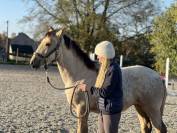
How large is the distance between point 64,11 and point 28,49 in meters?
41.7

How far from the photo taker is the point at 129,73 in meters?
6.98

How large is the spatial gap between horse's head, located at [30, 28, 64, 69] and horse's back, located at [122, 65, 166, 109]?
118 cm

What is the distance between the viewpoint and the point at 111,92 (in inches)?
199

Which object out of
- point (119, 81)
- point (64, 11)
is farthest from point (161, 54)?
point (64, 11)

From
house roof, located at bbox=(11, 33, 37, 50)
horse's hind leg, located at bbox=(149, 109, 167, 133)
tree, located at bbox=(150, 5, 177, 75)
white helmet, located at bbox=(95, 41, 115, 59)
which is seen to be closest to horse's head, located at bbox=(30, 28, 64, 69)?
white helmet, located at bbox=(95, 41, 115, 59)

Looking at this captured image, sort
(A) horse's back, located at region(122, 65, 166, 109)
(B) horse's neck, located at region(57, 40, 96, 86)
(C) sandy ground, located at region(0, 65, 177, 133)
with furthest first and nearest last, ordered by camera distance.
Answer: (C) sandy ground, located at region(0, 65, 177, 133), (A) horse's back, located at region(122, 65, 166, 109), (B) horse's neck, located at region(57, 40, 96, 86)

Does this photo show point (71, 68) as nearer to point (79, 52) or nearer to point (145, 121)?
point (79, 52)

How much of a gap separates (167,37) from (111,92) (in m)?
18.8

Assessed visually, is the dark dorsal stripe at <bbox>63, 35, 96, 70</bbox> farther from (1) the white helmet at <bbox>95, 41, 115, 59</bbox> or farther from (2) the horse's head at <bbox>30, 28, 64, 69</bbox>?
(1) the white helmet at <bbox>95, 41, 115, 59</bbox>

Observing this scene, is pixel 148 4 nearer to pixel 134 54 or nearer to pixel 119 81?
pixel 134 54

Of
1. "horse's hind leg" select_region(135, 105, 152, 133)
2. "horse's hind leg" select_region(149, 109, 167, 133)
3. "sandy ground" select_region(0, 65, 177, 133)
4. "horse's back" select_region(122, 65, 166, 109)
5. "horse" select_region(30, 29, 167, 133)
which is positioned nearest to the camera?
"horse" select_region(30, 29, 167, 133)

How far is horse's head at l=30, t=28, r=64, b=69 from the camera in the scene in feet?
21.5

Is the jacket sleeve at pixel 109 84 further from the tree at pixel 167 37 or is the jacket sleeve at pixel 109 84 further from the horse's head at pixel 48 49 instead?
the tree at pixel 167 37

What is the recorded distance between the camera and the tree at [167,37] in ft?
75.5
